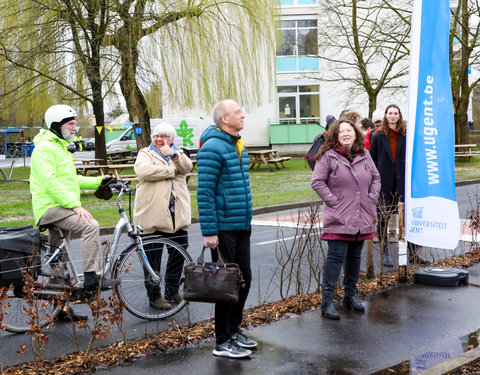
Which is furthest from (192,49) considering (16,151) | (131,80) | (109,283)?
(16,151)

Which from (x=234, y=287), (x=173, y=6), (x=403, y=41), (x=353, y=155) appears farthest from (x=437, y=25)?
(x=403, y=41)

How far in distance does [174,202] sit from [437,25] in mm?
3288

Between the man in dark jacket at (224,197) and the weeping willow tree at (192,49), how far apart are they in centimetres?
1661

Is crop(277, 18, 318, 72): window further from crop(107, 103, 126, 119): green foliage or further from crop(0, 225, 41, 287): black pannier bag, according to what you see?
crop(0, 225, 41, 287): black pannier bag

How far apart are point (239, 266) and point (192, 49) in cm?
1855

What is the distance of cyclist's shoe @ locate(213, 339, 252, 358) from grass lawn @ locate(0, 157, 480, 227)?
8433 mm

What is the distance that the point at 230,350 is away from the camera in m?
4.85

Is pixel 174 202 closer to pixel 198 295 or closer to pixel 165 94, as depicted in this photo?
pixel 198 295

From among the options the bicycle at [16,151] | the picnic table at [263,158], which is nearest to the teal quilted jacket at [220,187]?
the picnic table at [263,158]

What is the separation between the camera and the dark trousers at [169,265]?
6199 mm

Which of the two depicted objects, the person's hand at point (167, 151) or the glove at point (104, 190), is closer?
the glove at point (104, 190)

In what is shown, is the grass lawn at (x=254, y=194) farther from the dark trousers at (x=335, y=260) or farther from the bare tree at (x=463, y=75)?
the dark trousers at (x=335, y=260)

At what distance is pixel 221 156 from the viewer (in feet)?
15.9

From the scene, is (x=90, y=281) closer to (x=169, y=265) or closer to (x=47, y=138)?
(x=169, y=265)
